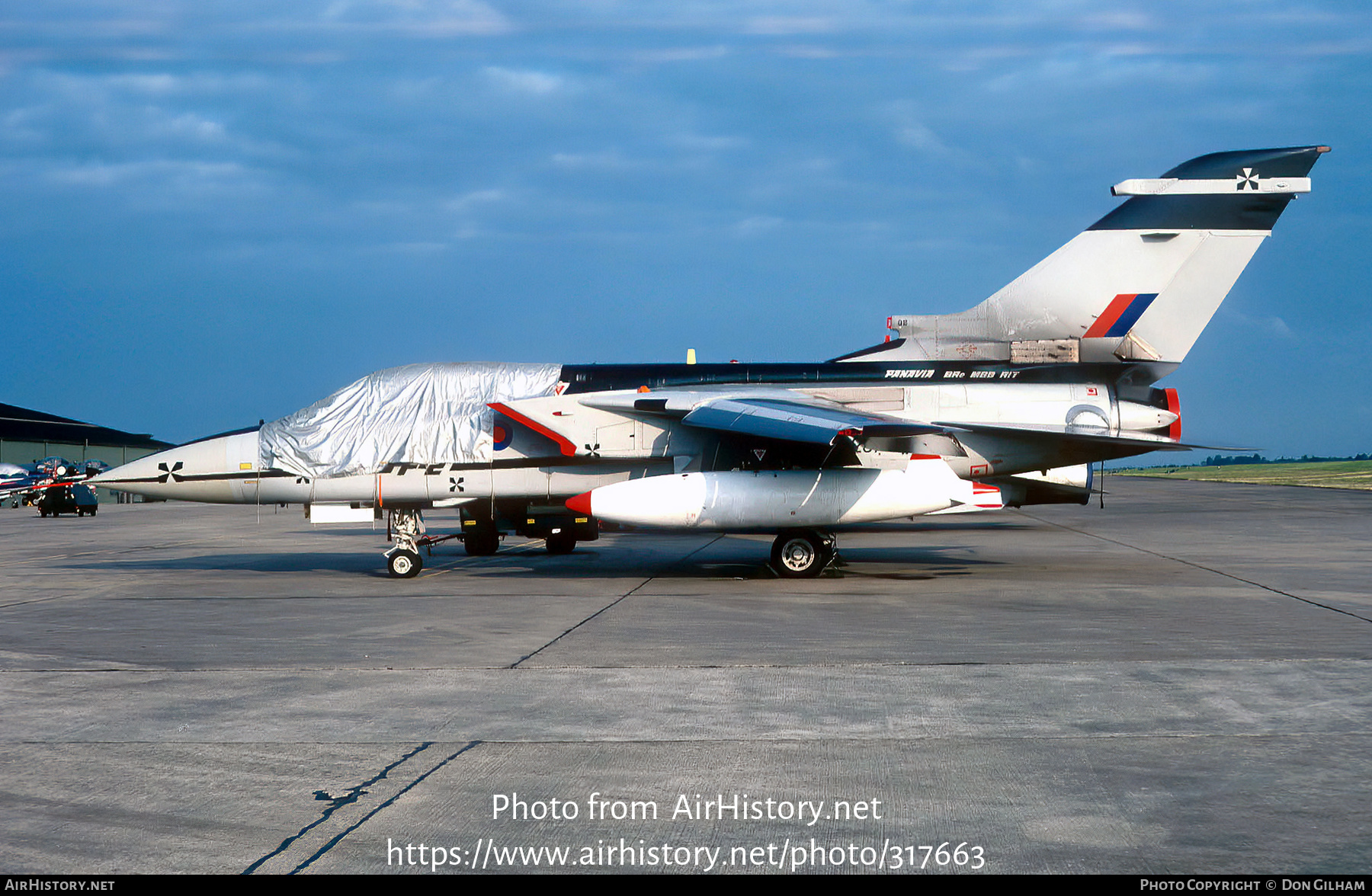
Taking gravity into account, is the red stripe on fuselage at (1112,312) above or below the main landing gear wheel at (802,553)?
above

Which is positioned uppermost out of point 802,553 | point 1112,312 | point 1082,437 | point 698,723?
point 1112,312

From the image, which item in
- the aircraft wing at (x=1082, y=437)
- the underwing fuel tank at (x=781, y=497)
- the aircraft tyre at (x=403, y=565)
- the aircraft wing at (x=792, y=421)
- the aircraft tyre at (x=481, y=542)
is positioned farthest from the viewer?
the aircraft tyre at (x=481, y=542)

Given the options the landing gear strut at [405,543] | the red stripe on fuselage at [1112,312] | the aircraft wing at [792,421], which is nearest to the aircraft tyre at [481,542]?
the landing gear strut at [405,543]

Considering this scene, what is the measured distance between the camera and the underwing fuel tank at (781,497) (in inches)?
546

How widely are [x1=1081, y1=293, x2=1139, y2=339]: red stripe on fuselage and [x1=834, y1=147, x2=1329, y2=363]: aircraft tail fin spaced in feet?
0.04

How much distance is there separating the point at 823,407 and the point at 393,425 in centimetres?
591

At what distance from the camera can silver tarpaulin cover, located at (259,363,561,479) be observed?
49.7 ft

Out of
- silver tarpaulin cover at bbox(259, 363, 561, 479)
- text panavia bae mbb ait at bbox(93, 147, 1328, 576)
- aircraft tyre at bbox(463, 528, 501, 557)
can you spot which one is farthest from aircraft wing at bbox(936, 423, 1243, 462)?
aircraft tyre at bbox(463, 528, 501, 557)

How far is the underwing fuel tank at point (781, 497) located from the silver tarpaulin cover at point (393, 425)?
234 cm

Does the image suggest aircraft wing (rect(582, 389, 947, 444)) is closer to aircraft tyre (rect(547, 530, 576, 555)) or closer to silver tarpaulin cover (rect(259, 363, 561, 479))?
silver tarpaulin cover (rect(259, 363, 561, 479))

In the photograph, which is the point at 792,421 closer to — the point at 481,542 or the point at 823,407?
the point at 823,407

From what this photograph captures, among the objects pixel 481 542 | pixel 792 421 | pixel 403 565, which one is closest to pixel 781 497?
pixel 792 421

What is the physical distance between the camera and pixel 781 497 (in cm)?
1400

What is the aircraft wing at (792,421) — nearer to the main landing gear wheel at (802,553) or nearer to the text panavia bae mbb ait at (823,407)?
the text panavia bae mbb ait at (823,407)
